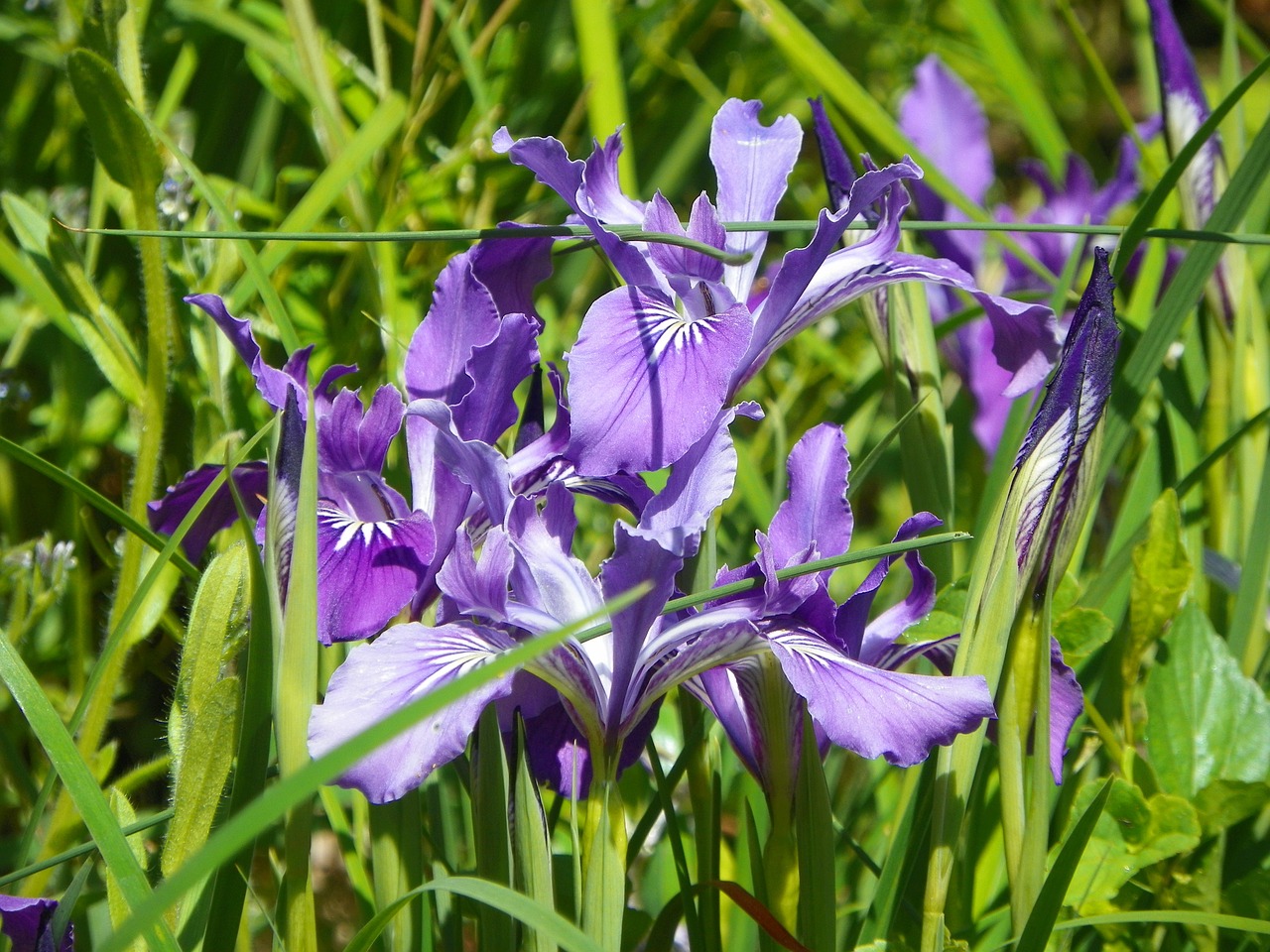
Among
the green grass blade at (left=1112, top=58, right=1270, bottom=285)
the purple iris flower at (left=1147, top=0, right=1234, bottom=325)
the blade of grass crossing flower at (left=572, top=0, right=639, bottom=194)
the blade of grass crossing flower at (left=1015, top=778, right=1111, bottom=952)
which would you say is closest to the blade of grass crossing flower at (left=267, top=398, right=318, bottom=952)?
the blade of grass crossing flower at (left=1015, top=778, right=1111, bottom=952)

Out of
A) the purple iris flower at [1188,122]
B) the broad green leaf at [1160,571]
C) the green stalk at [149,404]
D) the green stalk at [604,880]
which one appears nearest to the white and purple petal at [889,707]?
the green stalk at [604,880]

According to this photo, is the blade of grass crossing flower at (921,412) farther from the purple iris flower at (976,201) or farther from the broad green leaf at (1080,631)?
the purple iris flower at (976,201)

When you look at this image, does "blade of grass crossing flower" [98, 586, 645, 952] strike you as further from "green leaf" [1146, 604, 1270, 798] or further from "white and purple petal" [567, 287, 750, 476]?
"green leaf" [1146, 604, 1270, 798]

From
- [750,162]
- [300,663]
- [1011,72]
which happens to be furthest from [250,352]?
[1011,72]

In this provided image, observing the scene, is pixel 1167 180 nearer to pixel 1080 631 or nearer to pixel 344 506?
pixel 1080 631

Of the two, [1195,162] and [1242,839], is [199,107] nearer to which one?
[1195,162]
